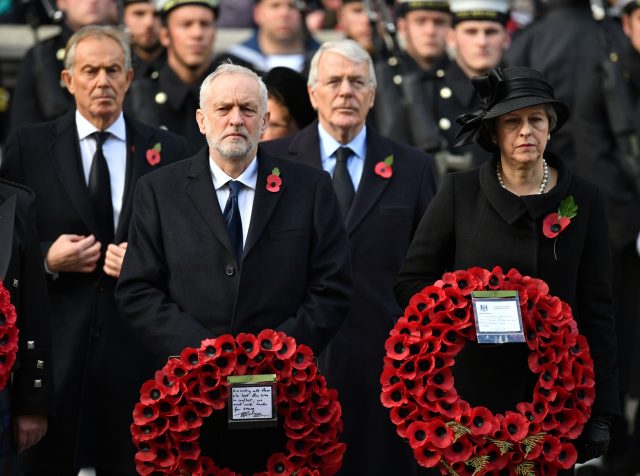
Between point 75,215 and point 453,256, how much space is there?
1.98 metres

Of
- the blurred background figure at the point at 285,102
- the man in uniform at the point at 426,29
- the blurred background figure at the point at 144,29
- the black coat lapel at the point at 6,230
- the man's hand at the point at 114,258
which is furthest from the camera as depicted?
the man in uniform at the point at 426,29

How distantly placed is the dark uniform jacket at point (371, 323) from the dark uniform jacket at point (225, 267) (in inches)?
37.2

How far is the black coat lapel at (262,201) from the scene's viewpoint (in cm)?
736

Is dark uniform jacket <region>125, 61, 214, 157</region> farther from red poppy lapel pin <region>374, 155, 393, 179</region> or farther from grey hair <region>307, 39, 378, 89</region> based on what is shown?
red poppy lapel pin <region>374, 155, 393, 179</region>

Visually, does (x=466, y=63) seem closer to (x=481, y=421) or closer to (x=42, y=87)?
(x=42, y=87)

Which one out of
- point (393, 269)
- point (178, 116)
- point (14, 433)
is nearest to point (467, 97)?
point (178, 116)

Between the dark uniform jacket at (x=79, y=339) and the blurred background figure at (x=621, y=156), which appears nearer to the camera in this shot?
the dark uniform jacket at (x=79, y=339)

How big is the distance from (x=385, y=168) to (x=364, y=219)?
0.31 metres

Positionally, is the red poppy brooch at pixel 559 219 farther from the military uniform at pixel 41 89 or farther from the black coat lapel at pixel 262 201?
the military uniform at pixel 41 89

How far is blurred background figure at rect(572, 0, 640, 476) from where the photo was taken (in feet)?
36.2

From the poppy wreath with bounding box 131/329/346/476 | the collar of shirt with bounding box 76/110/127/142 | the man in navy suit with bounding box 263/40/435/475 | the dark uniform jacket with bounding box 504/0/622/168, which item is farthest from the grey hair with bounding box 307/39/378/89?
the dark uniform jacket with bounding box 504/0/622/168

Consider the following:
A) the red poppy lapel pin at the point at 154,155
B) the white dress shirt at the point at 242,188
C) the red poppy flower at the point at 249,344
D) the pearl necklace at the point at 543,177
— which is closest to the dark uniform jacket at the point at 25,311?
the white dress shirt at the point at 242,188

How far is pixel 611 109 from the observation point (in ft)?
37.0

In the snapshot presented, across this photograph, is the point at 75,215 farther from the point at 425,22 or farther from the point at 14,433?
the point at 425,22
